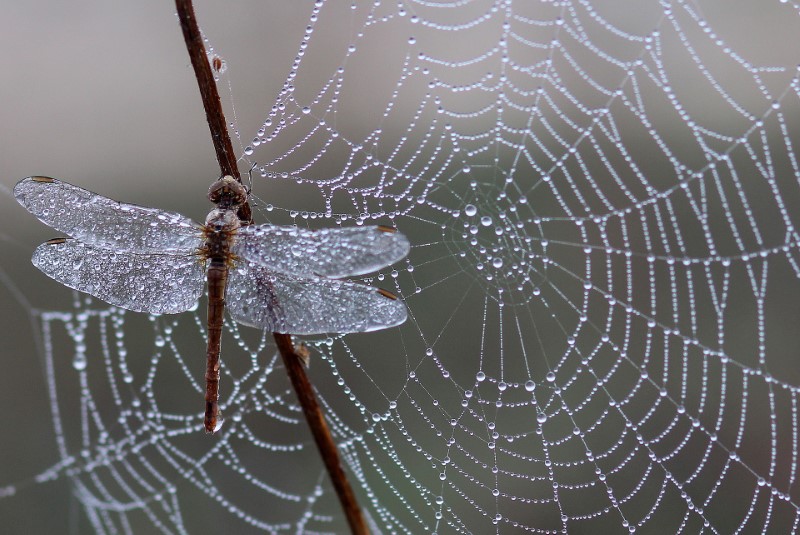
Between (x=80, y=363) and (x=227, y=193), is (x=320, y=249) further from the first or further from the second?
(x=80, y=363)

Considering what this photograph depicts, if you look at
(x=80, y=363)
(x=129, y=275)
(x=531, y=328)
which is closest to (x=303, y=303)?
(x=129, y=275)

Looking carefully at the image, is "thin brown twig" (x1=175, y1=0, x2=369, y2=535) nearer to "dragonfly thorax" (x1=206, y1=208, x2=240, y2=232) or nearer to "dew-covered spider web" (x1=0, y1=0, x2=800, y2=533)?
"dragonfly thorax" (x1=206, y1=208, x2=240, y2=232)

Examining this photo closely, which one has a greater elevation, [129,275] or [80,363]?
[80,363]

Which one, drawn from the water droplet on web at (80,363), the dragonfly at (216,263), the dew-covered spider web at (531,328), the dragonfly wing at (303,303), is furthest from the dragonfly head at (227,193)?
the water droplet on web at (80,363)

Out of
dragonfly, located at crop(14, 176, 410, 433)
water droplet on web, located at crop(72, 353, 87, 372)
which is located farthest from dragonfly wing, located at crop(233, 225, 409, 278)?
water droplet on web, located at crop(72, 353, 87, 372)

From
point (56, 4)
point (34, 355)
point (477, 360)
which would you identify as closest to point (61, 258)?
point (477, 360)

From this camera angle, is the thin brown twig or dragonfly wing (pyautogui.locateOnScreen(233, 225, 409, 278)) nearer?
the thin brown twig

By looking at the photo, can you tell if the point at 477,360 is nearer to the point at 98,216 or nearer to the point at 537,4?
the point at 537,4
